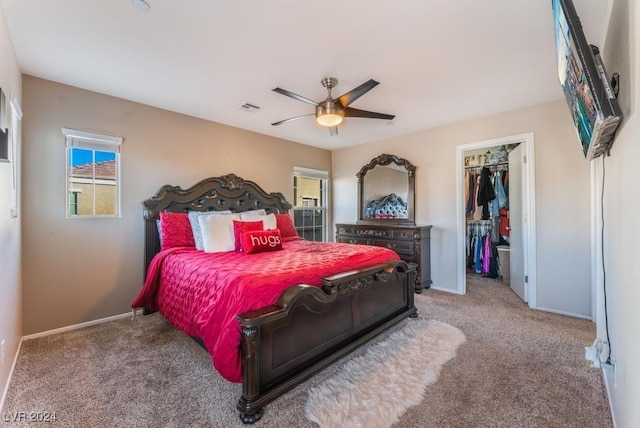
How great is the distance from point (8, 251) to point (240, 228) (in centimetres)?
178

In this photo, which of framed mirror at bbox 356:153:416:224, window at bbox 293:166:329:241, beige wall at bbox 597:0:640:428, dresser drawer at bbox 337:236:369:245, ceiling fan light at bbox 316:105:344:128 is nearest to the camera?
beige wall at bbox 597:0:640:428

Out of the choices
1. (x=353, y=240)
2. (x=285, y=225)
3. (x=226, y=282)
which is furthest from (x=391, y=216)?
(x=226, y=282)

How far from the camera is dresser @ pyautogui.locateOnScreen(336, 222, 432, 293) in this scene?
4.02 meters

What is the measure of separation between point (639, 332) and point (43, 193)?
414 cm

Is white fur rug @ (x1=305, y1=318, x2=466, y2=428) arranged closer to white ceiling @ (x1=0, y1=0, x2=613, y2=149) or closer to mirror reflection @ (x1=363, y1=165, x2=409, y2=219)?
mirror reflection @ (x1=363, y1=165, x2=409, y2=219)

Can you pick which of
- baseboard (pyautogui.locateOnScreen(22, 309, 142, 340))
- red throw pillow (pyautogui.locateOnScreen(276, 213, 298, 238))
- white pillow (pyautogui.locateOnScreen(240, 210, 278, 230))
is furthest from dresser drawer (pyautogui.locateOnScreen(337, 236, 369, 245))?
baseboard (pyautogui.locateOnScreen(22, 309, 142, 340))

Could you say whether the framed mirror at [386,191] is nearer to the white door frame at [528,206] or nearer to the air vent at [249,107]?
the white door frame at [528,206]

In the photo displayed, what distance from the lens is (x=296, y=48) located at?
2203mm

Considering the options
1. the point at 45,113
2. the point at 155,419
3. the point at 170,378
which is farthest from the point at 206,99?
the point at 155,419

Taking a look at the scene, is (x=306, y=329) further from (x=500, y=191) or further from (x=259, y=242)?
(x=500, y=191)

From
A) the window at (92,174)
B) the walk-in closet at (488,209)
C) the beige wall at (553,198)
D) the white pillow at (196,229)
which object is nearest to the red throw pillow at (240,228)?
the white pillow at (196,229)

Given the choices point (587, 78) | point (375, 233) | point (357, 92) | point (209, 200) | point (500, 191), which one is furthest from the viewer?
point (500, 191)

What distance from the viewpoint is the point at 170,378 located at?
79.0 inches

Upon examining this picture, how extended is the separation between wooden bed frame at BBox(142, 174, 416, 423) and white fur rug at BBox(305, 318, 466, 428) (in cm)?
14
